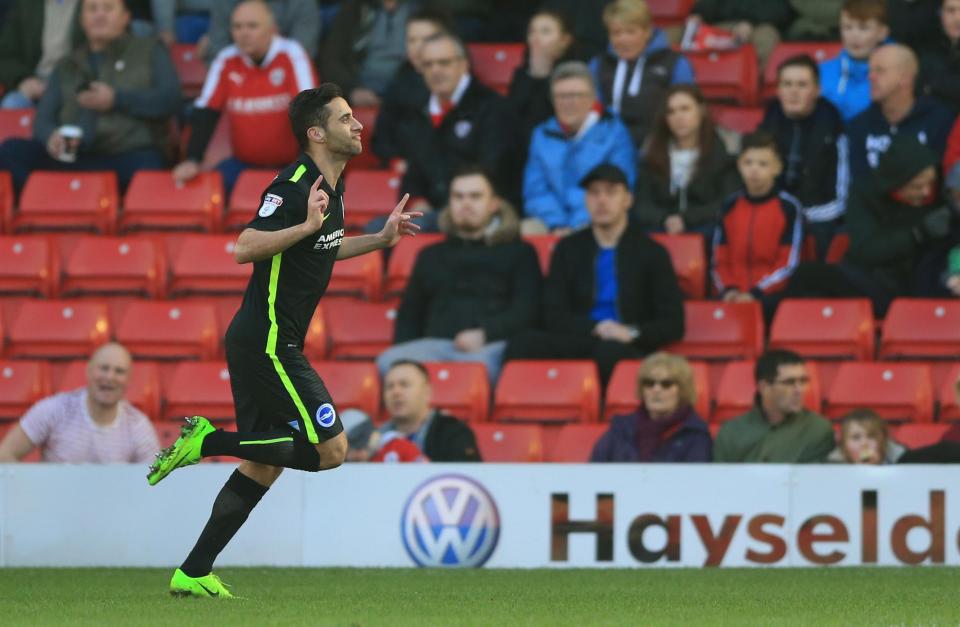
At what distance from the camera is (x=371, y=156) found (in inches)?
505

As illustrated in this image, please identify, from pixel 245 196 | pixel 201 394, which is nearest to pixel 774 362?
pixel 201 394

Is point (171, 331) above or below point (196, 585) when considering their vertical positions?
above

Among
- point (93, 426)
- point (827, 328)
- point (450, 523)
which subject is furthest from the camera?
point (827, 328)

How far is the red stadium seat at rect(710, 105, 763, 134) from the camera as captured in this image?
12508 millimetres

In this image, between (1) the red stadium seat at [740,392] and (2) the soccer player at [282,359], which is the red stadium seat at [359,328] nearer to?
(1) the red stadium seat at [740,392]

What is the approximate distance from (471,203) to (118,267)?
2.50 metres

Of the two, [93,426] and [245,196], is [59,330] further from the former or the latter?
[93,426]

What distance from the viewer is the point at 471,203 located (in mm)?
10914

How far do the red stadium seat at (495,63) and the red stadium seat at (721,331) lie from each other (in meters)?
2.94

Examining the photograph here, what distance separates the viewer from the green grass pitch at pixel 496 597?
6301 millimetres

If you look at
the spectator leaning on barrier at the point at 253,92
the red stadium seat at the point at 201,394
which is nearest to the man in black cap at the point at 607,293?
the red stadium seat at the point at 201,394

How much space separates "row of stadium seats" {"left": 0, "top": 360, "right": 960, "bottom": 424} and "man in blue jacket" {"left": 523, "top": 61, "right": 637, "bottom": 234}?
133cm

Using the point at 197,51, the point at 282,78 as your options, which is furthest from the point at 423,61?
the point at 197,51

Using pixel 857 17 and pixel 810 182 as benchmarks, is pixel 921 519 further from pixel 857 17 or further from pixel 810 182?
pixel 857 17
